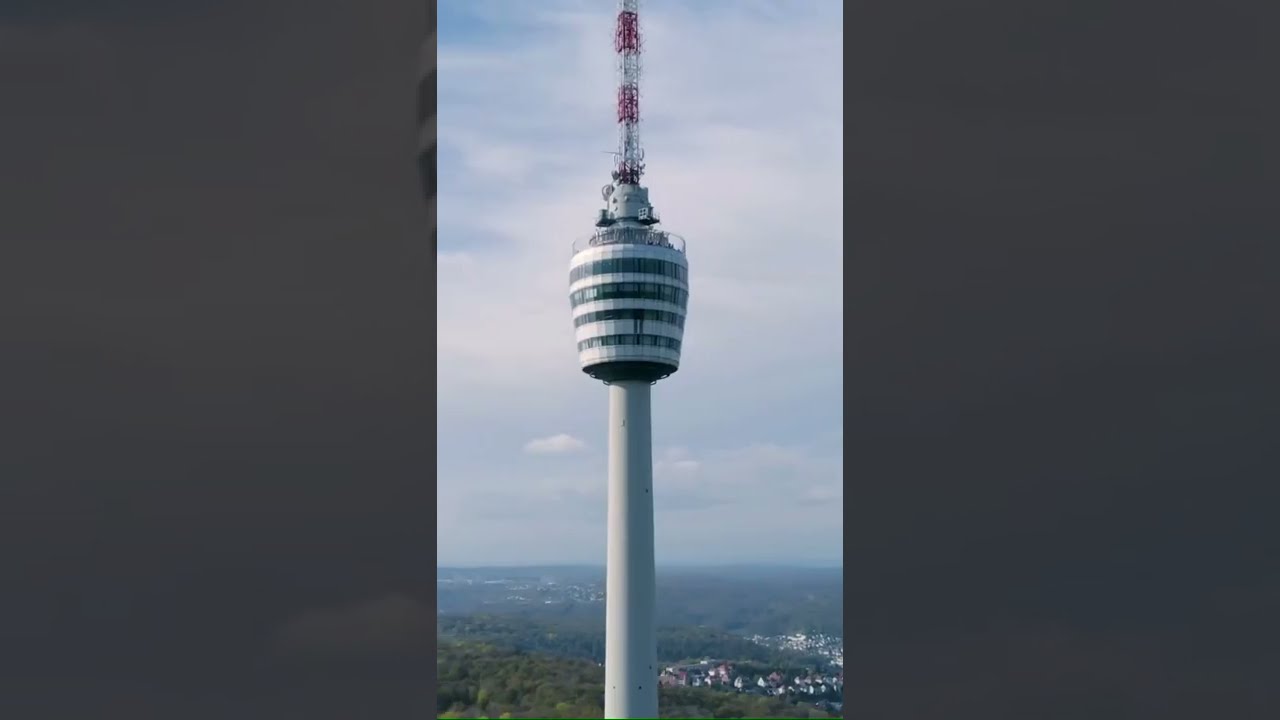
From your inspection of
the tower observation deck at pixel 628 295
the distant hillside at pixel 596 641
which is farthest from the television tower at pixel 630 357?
the distant hillside at pixel 596 641

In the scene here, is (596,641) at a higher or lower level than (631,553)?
lower

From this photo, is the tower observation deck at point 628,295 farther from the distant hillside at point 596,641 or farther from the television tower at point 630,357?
the distant hillside at point 596,641

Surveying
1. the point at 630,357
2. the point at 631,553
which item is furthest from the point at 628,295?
the point at 631,553

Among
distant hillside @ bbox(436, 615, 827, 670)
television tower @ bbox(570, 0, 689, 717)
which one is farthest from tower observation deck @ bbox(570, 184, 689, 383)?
distant hillside @ bbox(436, 615, 827, 670)

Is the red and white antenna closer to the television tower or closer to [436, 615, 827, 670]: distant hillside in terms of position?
the television tower

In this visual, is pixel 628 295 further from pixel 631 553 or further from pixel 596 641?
pixel 596 641

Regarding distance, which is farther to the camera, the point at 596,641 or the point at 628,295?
the point at 596,641
